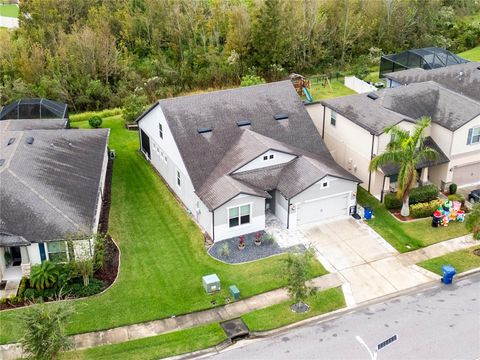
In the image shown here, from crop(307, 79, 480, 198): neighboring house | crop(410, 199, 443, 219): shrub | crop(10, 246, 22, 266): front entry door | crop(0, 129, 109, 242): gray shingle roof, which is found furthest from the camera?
crop(307, 79, 480, 198): neighboring house

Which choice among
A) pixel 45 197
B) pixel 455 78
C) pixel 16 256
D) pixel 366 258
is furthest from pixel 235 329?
pixel 455 78

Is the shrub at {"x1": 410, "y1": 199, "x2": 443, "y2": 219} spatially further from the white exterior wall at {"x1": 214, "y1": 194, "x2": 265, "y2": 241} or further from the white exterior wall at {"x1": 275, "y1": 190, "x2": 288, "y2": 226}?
the white exterior wall at {"x1": 214, "y1": 194, "x2": 265, "y2": 241}

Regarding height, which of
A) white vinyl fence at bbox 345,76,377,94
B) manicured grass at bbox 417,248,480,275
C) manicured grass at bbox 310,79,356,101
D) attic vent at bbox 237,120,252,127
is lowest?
manicured grass at bbox 417,248,480,275

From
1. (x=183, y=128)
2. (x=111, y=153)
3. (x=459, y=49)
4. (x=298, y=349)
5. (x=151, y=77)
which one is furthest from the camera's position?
(x=459, y=49)

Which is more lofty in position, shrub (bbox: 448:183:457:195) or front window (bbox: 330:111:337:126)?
front window (bbox: 330:111:337:126)

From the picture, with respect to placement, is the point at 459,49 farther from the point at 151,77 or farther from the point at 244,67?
the point at 151,77

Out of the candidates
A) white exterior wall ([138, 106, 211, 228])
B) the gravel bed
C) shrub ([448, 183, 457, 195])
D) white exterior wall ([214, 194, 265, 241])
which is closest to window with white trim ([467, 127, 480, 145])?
shrub ([448, 183, 457, 195])

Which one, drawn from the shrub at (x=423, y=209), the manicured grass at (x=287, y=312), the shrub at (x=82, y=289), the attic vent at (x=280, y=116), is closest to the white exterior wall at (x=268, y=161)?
the attic vent at (x=280, y=116)

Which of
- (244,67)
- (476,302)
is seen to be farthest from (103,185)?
(244,67)
